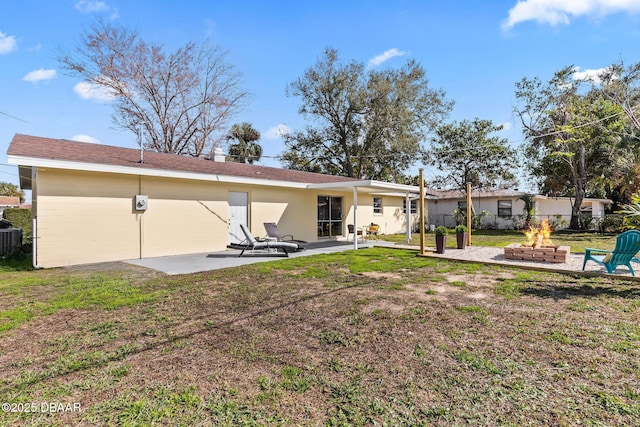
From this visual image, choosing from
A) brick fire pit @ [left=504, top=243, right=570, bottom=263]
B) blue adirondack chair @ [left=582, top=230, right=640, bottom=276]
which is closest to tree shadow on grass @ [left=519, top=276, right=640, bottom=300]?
blue adirondack chair @ [left=582, top=230, right=640, bottom=276]

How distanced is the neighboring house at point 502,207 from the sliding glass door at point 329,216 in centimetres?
1221

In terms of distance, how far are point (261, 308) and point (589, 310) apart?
498cm

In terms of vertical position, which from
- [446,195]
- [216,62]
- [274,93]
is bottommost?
[446,195]

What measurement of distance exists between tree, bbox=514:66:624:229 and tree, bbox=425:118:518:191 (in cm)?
450

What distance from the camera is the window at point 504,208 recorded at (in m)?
25.6

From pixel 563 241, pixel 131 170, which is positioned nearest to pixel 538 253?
pixel 563 241

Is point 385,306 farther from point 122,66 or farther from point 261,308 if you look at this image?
point 122,66

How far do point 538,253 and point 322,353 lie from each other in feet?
28.1

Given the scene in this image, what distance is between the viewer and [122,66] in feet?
70.4

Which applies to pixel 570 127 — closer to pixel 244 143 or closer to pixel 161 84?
pixel 244 143

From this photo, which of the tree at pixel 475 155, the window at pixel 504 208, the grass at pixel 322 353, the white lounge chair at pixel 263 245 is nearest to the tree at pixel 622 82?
the window at pixel 504 208

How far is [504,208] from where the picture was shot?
25.9 metres

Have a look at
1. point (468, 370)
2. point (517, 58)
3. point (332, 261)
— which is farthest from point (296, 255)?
point (517, 58)

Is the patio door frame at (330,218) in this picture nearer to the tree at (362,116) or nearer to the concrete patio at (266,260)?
the concrete patio at (266,260)
